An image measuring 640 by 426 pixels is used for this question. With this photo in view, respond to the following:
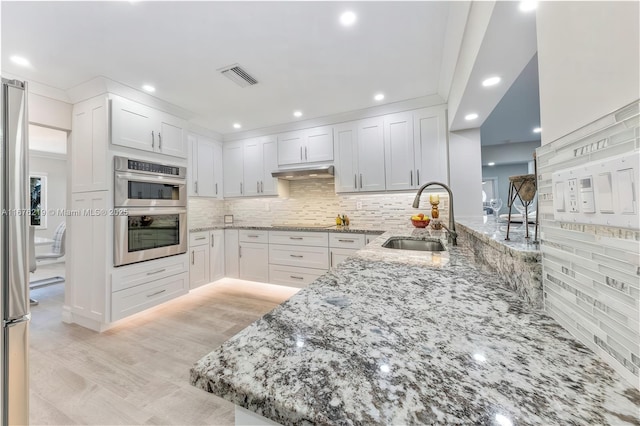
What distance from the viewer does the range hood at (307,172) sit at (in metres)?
3.31

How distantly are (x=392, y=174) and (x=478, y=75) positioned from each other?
1.52 metres

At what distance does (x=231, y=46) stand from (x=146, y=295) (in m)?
2.57

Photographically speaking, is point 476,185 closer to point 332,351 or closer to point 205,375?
point 332,351

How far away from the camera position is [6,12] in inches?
58.2

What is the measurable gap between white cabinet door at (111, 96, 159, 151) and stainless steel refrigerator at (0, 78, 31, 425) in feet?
5.30

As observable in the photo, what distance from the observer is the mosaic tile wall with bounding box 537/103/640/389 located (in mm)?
347

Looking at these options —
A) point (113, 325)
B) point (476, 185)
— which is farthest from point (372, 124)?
point (113, 325)

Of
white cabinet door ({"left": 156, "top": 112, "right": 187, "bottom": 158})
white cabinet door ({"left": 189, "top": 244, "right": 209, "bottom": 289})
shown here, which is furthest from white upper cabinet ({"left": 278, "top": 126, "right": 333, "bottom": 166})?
white cabinet door ({"left": 189, "top": 244, "right": 209, "bottom": 289})

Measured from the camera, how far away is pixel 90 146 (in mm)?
2424

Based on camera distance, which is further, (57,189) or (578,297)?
(57,189)

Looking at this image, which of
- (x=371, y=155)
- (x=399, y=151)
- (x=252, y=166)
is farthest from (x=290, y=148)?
(x=399, y=151)

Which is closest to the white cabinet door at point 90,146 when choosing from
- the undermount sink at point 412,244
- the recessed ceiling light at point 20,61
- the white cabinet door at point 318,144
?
the recessed ceiling light at point 20,61

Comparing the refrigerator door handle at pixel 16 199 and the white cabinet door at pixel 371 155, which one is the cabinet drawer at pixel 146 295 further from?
the white cabinet door at pixel 371 155

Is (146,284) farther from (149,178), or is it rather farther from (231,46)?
(231,46)
